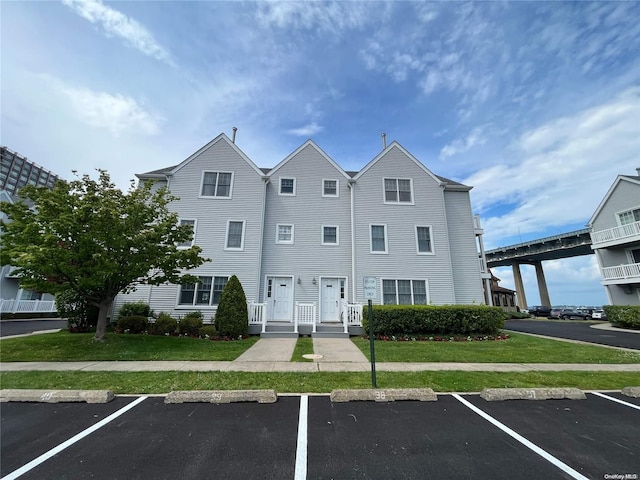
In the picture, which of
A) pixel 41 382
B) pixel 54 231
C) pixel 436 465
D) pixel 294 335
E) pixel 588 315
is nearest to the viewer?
pixel 436 465

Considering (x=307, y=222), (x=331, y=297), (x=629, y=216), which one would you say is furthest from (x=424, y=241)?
(x=629, y=216)

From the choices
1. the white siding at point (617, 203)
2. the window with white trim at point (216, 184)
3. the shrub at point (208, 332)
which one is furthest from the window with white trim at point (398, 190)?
the white siding at point (617, 203)

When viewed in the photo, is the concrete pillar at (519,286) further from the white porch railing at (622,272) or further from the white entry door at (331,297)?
the white entry door at (331,297)

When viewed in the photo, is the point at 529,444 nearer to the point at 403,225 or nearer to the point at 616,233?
the point at 403,225

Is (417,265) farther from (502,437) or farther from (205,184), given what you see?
Result: (205,184)

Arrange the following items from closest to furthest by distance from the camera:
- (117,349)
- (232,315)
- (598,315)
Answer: (117,349) < (232,315) < (598,315)

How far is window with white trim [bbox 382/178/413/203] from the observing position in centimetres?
1647

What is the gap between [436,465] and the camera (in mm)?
3059

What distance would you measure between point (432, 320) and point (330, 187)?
958cm

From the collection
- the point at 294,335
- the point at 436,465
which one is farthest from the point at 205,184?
the point at 436,465

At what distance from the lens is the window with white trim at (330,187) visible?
1658 cm

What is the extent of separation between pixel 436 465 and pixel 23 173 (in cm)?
12534

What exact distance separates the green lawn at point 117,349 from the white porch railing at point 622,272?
26308 millimetres

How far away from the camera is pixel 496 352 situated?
9.15 meters
